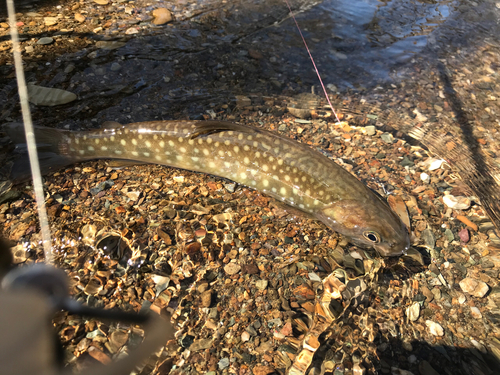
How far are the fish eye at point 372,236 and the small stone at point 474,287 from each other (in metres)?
0.89

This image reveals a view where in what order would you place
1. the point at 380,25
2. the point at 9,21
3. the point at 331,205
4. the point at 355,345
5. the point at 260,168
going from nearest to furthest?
the point at 355,345
the point at 331,205
the point at 260,168
the point at 9,21
the point at 380,25

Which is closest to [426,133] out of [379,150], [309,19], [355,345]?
[379,150]

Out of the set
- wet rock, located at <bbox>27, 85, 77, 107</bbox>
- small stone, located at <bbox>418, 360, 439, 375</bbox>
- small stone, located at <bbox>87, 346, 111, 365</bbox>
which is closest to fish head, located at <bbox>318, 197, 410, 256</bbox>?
small stone, located at <bbox>418, 360, 439, 375</bbox>

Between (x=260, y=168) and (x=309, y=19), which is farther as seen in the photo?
(x=309, y=19)

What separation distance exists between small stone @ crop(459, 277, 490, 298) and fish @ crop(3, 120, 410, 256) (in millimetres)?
680

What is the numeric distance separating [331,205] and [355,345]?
128cm

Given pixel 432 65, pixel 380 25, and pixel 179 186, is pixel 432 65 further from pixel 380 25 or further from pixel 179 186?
pixel 179 186

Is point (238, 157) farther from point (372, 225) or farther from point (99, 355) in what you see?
point (99, 355)

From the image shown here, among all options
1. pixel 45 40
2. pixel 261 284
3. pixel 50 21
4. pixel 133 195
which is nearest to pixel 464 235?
pixel 261 284

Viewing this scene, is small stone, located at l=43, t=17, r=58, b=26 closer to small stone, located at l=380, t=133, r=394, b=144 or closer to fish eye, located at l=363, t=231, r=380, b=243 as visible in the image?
small stone, located at l=380, t=133, r=394, b=144

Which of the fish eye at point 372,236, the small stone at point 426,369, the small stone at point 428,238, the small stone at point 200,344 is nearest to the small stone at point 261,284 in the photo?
the small stone at point 200,344

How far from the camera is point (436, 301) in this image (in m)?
3.01

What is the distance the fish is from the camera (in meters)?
3.35

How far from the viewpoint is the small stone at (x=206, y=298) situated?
289 centimetres
